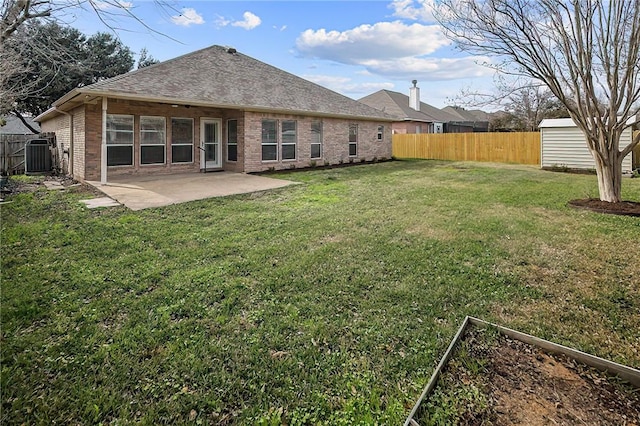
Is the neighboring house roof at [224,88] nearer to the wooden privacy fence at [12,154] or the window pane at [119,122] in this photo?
the window pane at [119,122]

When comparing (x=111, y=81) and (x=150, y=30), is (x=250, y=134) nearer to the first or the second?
(x=111, y=81)

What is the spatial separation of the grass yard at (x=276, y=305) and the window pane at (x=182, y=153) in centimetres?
674

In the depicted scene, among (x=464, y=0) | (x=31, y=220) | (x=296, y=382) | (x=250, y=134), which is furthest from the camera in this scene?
(x=250, y=134)

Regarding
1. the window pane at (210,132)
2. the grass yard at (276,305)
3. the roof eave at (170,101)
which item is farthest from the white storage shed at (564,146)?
the window pane at (210,132)

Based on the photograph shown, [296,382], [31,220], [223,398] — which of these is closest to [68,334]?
[223,398]

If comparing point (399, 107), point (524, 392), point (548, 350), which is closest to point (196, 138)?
point (548, 350)

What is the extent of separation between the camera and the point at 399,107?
3147 centimetres

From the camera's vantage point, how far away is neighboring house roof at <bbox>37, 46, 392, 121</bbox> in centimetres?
1087

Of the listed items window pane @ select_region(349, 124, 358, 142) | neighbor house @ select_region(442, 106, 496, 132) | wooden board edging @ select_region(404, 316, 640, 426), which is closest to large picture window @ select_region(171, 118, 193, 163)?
window pane @ select_region(349, 124, 358, 142)

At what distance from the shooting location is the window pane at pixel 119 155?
1165 centimetres

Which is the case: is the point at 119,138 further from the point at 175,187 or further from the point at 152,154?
the point at 175,187

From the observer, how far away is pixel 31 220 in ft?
20.7

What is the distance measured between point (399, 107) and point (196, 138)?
22.1m

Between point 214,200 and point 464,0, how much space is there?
22.8 feet
